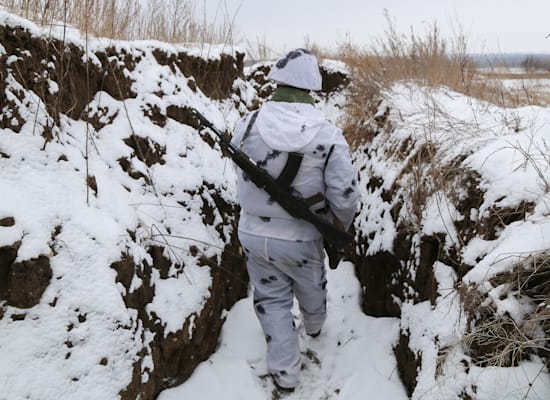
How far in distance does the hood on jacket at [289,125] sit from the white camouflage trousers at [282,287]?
1.70 ft

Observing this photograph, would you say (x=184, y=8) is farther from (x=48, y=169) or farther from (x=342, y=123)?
(x=48, y=169)

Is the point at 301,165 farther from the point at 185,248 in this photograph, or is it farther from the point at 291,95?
the point at 185,248

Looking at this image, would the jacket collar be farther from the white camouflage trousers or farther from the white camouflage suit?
the white camouflage trousers

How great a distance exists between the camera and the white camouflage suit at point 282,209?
2072mm

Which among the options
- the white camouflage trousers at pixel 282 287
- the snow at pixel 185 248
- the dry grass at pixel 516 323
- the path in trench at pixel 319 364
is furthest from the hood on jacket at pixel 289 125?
the path in trench at pixel 319 364

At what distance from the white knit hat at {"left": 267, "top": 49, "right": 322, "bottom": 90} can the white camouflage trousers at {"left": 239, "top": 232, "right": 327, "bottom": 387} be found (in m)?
0.82

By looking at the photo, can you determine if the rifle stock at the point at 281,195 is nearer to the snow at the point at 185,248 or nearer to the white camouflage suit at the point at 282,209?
the white camouflage suit at the point at 282,209

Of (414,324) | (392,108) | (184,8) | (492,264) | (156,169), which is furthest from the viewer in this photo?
(184,8)

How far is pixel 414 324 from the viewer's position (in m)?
2.10

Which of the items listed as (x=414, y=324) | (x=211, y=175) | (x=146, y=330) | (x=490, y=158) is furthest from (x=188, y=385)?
(x=490, y=158)

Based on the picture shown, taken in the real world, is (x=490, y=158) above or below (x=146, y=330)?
above

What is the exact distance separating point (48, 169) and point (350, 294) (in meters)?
2.10

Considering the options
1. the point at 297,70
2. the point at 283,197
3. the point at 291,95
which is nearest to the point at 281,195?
the point at 283,197

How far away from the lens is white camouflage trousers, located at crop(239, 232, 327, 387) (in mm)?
2199
